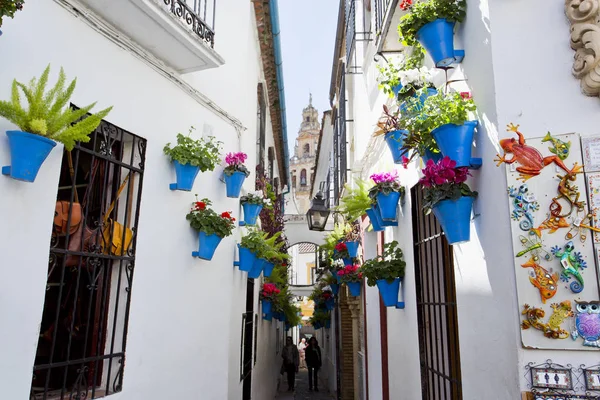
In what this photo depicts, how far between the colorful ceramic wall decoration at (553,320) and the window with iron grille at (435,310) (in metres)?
1.30

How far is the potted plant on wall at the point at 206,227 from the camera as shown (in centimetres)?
519

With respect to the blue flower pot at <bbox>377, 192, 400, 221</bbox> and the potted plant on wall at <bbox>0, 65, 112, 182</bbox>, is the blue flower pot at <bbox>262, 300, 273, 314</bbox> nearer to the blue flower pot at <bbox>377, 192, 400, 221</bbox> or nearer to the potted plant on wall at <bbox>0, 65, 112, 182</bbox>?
the blue flower pot at <bbox>377, 192, 400, 221</bbox>

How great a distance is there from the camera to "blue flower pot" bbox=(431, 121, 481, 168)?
319 centimetres

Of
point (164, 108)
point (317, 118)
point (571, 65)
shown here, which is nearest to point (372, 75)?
point (164, 108)

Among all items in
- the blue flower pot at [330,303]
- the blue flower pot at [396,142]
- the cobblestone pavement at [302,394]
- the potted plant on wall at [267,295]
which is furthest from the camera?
the blue flower pot at [330,303]

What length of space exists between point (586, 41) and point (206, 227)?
12.0 ft

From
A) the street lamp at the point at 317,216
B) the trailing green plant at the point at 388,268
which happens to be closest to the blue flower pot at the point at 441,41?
the trailing green plant at the point at 388,268

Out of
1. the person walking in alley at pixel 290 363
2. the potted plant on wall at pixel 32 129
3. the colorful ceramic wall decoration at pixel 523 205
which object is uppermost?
the potted plant on wall at pixel 32 129

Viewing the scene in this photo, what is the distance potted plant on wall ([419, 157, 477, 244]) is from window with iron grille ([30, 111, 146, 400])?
241 cm

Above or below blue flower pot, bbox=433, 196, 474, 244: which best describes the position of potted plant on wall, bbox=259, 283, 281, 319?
below

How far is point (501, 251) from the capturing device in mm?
2957

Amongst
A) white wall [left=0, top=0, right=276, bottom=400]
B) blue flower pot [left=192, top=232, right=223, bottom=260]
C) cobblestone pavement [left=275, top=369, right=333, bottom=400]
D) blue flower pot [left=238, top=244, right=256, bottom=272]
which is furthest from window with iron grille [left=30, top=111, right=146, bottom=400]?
cobblestone pavement [left=275, top=369, right=333, bottom=400]

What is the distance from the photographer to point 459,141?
3.19 m

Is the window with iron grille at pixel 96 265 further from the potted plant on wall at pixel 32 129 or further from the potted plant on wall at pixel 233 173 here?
the potted plant on wall at pixel 233 173
